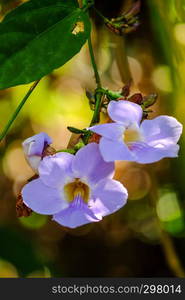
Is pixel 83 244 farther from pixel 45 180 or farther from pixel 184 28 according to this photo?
pixel 45 180

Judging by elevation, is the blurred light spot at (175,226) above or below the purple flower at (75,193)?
below

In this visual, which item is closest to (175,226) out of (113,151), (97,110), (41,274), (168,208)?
(168,208)

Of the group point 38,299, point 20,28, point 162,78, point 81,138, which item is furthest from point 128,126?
point 162,78

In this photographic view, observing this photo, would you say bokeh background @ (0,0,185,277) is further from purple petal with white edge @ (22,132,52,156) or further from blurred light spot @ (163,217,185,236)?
purple petal with white edge @ (22,132,52,156)

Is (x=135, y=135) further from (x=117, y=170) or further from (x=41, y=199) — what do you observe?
(x=117, y=170)

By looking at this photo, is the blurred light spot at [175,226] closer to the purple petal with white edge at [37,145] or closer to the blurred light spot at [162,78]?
the blurred light spot at [162,78]

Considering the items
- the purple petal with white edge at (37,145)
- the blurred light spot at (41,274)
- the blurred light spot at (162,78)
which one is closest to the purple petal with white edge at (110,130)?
the purple petal with white edge at (37,145)
